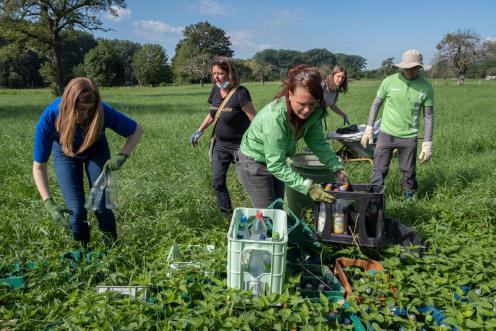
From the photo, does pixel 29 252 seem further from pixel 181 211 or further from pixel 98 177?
pixel 181 211

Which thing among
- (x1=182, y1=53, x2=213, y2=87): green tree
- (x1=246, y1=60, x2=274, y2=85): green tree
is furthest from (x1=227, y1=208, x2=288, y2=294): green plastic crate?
(x1=246, y1=60, x2=274, y2=85): green tree

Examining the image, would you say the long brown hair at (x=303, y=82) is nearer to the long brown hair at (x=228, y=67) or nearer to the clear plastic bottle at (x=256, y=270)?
the clear plastic bottle at (x=256, y=270)

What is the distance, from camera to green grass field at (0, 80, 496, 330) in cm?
233

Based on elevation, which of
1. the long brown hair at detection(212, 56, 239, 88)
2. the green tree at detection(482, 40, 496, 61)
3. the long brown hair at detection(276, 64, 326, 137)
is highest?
the green tree at detection(482, 40, 496, 61)

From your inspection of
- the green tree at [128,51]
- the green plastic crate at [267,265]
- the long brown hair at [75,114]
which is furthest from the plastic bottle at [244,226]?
the green tree at [128,51]

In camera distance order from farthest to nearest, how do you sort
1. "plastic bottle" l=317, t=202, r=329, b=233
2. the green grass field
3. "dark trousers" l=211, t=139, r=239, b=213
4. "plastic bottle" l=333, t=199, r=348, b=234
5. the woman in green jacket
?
"dark trousers" l=211, t=139, r=239, b=213
"plastic bottle" l=317, t=202, r=329, b=233
"plastic bottle" l=333, t=199, r=348, b=234
the woman in green jacket
the green grass field

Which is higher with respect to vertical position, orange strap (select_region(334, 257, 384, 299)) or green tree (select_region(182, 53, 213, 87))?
green tree (select_region(182, 53, 213, 87))

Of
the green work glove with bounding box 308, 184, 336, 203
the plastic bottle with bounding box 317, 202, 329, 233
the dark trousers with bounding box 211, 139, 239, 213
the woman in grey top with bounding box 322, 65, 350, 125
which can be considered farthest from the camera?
the woman in grey top with bounding box 322, 65, 350, 125

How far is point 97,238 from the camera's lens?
11.6ft

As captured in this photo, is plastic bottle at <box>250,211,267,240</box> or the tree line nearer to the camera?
plastic bottle at <box>250,211,267,240</box>

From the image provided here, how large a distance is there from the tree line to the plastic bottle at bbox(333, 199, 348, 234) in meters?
27.9

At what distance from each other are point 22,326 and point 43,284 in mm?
442

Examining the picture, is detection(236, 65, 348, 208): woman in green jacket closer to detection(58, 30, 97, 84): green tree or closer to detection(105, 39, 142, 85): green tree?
detection(58, 30, 97, 84): green tree

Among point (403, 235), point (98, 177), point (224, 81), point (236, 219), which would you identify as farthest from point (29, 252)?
point (403, 235)
